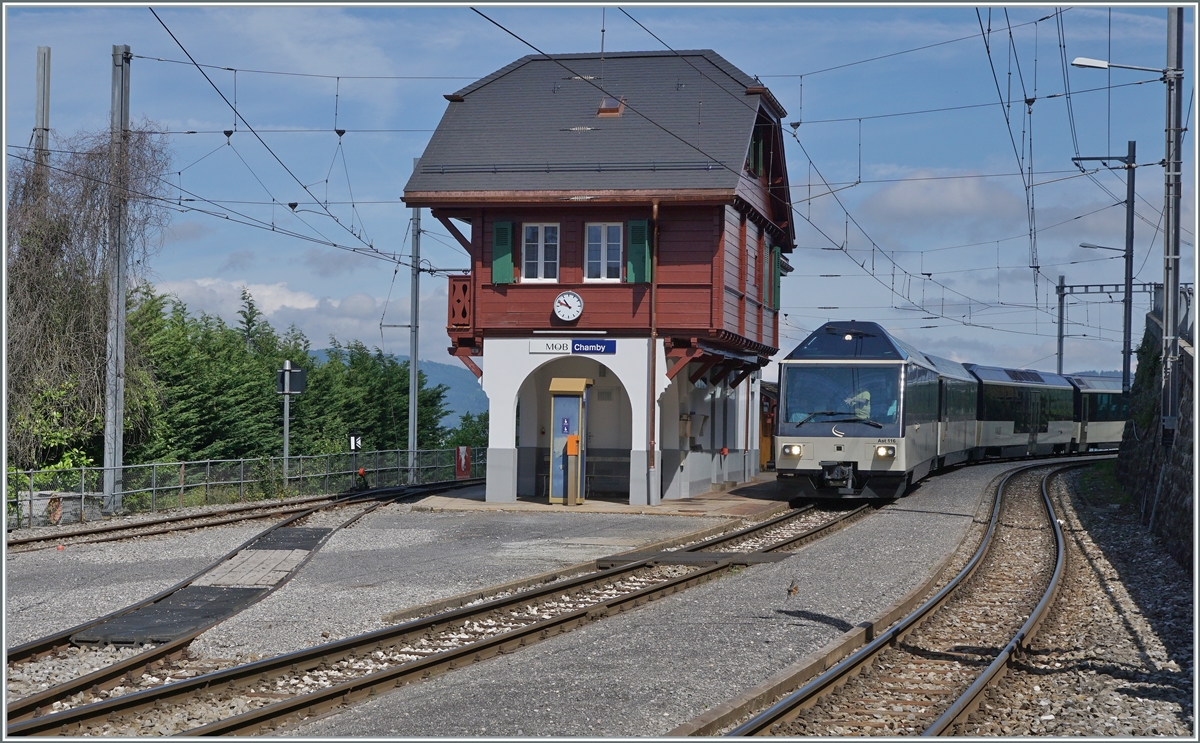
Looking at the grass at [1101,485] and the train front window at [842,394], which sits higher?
the train front window at [842,394]

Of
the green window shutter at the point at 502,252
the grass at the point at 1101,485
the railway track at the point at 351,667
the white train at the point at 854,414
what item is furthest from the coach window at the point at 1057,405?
the railway track at the point at 351,667

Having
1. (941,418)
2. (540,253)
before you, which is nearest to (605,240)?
(540,253)

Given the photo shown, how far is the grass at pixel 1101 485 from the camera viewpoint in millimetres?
26933

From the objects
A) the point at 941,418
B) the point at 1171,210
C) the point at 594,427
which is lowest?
the point at 594,427

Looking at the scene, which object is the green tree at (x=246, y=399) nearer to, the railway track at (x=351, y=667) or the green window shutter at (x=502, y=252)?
the green window shutter at (x=502, y=252)

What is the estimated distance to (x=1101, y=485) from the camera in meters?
30.7

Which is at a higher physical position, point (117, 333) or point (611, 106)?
point (611, 106)

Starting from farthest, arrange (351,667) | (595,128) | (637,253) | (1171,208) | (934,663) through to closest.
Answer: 1. (595,128)
2. (637,253)
3. (1171,208)
4. (934,663)
5. (351,667)

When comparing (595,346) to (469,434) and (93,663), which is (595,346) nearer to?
(93,663)

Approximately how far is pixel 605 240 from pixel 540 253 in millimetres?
1403

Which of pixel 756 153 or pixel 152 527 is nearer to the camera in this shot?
pixel 152 527

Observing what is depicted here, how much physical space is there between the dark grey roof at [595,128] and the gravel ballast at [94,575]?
958 cm

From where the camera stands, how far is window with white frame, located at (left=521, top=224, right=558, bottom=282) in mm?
25984

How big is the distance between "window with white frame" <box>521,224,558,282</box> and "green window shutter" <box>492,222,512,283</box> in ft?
1.23
